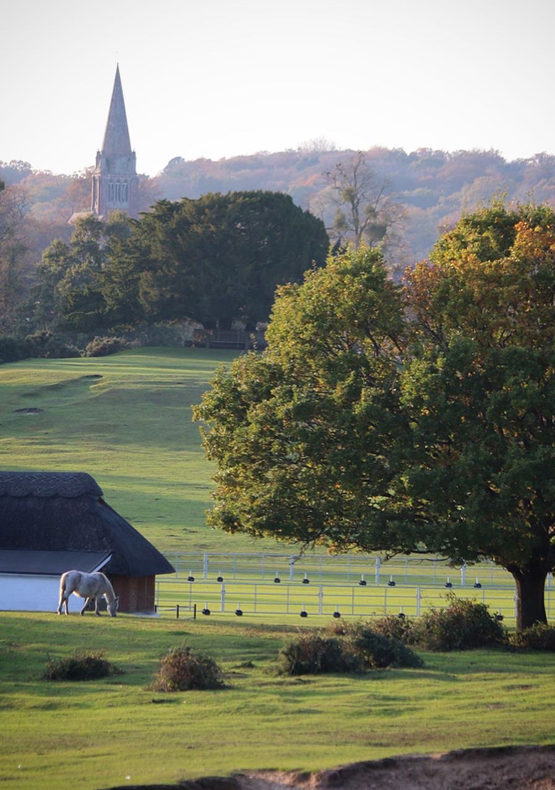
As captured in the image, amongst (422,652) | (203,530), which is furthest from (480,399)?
(203,530)

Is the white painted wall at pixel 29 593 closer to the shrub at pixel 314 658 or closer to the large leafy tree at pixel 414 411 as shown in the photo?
the large leafy tree at pixel 414 411

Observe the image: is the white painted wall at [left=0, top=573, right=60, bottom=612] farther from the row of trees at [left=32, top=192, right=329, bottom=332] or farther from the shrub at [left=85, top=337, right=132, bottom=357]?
the shrub at [left=85, top=337, right=132, bottom=357]

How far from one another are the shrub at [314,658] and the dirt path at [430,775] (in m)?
6.37

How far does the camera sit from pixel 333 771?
44.9ft

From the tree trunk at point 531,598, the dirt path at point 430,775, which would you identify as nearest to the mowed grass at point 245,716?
the dirt path at point 430,775

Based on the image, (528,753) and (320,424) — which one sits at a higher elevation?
(320,424)

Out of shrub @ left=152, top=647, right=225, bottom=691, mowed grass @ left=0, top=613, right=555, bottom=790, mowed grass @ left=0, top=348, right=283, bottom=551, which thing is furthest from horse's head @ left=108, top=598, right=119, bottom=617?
mowed grass @ left=0, top=348, right=283, bottom=551

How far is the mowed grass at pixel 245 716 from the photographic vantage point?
14.1 metres

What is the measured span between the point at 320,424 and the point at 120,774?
51.6 feet

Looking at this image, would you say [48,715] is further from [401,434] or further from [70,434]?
[70,434]

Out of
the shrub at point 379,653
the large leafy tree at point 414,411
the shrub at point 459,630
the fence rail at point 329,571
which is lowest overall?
the fence rail at point 329,571

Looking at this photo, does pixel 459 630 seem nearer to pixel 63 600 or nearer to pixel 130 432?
pixel 63 600

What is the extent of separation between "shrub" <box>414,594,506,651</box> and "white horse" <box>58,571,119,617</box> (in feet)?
30.1

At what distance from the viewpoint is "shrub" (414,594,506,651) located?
24969mm
